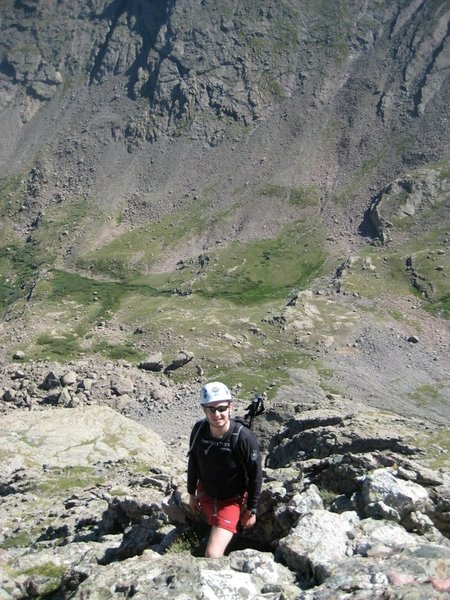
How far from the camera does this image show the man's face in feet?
38.6

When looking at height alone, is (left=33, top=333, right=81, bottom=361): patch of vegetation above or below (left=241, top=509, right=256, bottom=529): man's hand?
below

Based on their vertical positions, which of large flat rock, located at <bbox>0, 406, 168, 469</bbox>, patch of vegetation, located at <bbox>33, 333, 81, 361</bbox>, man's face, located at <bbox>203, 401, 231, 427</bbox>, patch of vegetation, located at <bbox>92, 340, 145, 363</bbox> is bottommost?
patch of vegetation, located at <bbox>33, 333, 81, 361</bbox>

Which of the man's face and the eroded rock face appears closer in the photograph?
the man's face

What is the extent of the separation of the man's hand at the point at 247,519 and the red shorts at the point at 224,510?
0.43 feet

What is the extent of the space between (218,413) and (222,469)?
61.7 inches

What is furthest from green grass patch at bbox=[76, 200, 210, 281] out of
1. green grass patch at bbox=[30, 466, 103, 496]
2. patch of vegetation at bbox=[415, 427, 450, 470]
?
patch of vegetation at bbox=[415, 427, 450, 470]

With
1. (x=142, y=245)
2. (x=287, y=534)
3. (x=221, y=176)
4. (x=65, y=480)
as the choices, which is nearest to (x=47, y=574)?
(x=287, y=534)

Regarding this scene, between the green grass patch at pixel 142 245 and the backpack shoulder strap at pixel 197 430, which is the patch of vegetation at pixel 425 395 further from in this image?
the green grass patch at pixel 142 245

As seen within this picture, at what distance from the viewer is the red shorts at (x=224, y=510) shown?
12414mm

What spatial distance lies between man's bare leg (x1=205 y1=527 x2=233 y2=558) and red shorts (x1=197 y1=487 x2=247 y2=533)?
115 millimetres

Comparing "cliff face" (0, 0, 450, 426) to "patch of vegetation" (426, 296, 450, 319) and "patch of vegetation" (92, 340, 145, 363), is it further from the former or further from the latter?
"patch of vegetation" (426, 296, 450, 319)

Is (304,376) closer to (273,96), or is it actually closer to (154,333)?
(154,333)

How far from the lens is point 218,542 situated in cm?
1206

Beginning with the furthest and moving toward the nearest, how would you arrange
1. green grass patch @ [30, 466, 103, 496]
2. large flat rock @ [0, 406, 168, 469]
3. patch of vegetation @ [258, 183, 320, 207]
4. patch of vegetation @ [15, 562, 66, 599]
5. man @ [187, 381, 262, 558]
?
patch of vegetation @ [258, 183, 320, 207] < large flat rock @ [0, 406, 168, 469] < green grass patch @ [30, 466, 103, 496] < patch of vegetation @ [15, 562, 66, 599] < man @ [187, 381, 262, 558]
